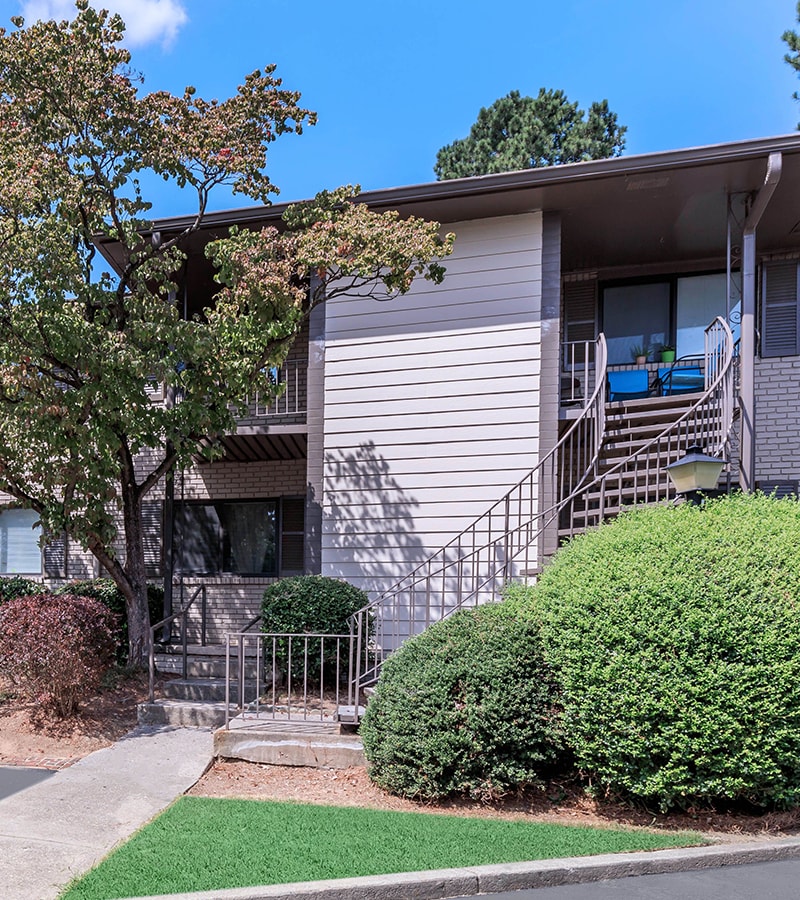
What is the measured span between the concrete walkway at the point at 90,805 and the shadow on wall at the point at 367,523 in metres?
3.03

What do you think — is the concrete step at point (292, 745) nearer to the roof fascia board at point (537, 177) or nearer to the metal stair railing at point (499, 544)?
the metal stair railing at point (499, 544)

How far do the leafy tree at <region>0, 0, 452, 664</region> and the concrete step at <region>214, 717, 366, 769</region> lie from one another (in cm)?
322

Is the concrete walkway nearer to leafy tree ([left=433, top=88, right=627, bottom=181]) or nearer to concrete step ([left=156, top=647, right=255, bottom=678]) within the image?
concrete step ([left=156, top=647, right=255, bottom=678])

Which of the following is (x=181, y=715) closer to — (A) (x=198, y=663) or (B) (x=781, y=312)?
(A) (x=198, y=663)

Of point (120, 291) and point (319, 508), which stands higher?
point (120, 291)

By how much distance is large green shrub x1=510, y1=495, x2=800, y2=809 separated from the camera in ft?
18.1

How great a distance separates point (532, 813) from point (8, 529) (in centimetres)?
1157

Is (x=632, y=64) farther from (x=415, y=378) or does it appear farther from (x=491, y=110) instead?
(x=415, y=378)

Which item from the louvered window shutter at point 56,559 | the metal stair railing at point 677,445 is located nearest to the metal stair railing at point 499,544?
the metal stair railing at point 677,445

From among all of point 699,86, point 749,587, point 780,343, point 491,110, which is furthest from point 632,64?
point 749,587

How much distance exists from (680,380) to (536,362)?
203 centimetres

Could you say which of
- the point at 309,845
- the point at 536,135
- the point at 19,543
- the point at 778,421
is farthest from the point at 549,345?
the point at 536,135

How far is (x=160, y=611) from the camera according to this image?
488 inches

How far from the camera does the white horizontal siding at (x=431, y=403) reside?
33.2 ft
